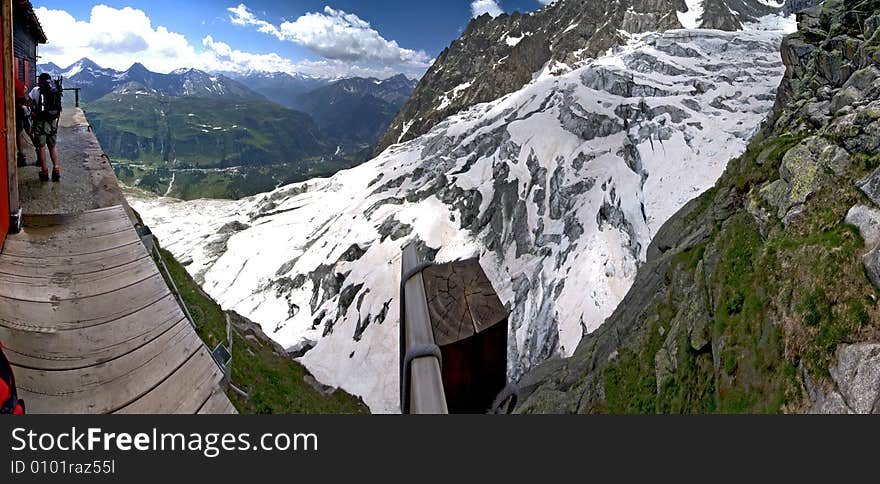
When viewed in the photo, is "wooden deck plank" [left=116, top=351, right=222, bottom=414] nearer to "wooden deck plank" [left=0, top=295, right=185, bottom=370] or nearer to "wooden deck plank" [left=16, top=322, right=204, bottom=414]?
"wooden deck plank" [left=16, top=322, right=204, bottom=414]

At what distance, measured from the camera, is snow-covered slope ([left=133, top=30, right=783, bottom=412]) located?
119 feet

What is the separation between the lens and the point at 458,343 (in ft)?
7.52

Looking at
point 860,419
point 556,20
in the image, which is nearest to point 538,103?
point 860,419

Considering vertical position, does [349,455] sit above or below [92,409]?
below

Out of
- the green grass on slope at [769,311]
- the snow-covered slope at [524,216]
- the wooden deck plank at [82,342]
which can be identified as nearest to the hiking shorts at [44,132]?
the wooden deck plank at [82,342]

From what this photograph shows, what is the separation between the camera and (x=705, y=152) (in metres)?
46.9

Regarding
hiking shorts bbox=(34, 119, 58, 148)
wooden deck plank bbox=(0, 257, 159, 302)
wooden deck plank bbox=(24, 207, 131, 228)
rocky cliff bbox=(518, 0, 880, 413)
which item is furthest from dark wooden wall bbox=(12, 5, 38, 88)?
rocky cliff bbox=(518, 0, 880, 413)

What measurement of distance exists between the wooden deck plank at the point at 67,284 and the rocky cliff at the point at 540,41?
136 metres

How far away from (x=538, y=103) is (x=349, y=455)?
75.7 meters

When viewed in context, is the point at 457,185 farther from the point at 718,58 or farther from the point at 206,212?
the point at 206,212

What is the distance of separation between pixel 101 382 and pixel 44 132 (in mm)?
7532

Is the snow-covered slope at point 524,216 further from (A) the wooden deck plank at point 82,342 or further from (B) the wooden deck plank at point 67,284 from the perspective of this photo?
(A) the wooden deck plank at point 82,342

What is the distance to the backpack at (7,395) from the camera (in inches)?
95.3

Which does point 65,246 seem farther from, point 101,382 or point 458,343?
point 458,343
